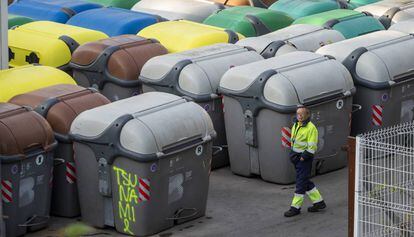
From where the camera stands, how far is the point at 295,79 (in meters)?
14.7

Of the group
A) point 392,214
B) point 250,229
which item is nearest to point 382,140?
point 392,214

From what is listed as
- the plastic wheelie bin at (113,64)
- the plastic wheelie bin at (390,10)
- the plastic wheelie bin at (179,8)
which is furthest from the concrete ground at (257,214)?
the plastic wheelie bin at (179,8)

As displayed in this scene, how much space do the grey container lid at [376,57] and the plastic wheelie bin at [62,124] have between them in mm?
3499

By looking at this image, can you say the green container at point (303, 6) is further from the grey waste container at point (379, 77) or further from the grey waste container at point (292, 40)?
the grey waste container at point (379, 77)

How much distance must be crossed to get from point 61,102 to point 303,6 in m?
7.16

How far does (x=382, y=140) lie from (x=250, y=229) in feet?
8.98

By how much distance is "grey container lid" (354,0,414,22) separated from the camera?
19.3 meters

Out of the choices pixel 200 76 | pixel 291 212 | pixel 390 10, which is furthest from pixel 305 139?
pixel 390 10

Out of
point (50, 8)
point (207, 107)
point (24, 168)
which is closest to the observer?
point (24, 168)

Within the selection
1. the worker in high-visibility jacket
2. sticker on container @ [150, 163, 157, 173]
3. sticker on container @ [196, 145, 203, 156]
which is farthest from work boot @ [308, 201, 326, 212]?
sticker on container @ [150, 163, 157, 173]

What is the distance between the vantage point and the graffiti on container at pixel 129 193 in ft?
42.4

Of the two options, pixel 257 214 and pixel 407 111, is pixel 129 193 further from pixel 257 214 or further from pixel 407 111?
pixel 407 111

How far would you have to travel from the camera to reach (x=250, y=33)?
722 inches

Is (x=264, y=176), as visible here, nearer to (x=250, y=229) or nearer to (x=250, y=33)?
(x=250, y=229)
